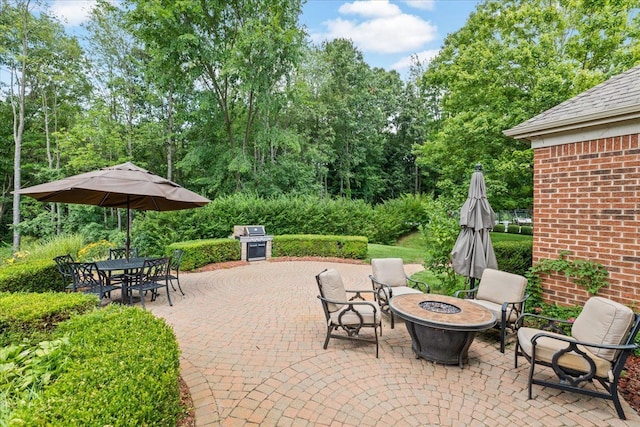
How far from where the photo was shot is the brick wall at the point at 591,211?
3990mm

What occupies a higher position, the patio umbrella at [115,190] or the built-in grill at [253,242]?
the patio umbrella at [115,190]

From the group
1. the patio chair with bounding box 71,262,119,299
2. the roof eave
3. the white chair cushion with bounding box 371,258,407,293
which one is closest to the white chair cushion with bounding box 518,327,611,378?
the white chair cushion with bounding box 371,258,407,293

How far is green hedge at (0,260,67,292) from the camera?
16.0 ft

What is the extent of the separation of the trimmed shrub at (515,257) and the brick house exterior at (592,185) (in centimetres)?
99

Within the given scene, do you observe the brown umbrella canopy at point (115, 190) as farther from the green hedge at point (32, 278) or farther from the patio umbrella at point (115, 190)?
the green hedge at point (32, 278)

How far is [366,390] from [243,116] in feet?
60.9

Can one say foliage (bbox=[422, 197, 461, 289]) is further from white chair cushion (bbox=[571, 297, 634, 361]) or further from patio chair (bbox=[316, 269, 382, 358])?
white chair cushion (bbox=[571, 297, 634, 361])

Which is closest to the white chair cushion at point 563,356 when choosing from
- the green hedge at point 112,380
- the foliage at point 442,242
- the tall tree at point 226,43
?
the foliage at point 442,242

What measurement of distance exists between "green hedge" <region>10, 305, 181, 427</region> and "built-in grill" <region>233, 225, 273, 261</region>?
7.67 meters

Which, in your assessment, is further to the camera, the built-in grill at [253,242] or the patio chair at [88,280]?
the built-in grill at [253,242]

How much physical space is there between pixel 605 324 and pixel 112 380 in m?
4.38

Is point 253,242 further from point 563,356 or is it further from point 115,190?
point 563,356

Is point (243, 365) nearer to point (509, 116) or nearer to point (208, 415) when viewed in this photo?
point (208, 415)

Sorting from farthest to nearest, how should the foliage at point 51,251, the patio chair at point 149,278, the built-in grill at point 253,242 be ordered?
1. the built-in grill at point 253,242
2. the foliage at point 51,251
3. the patio chair at point 149,278
